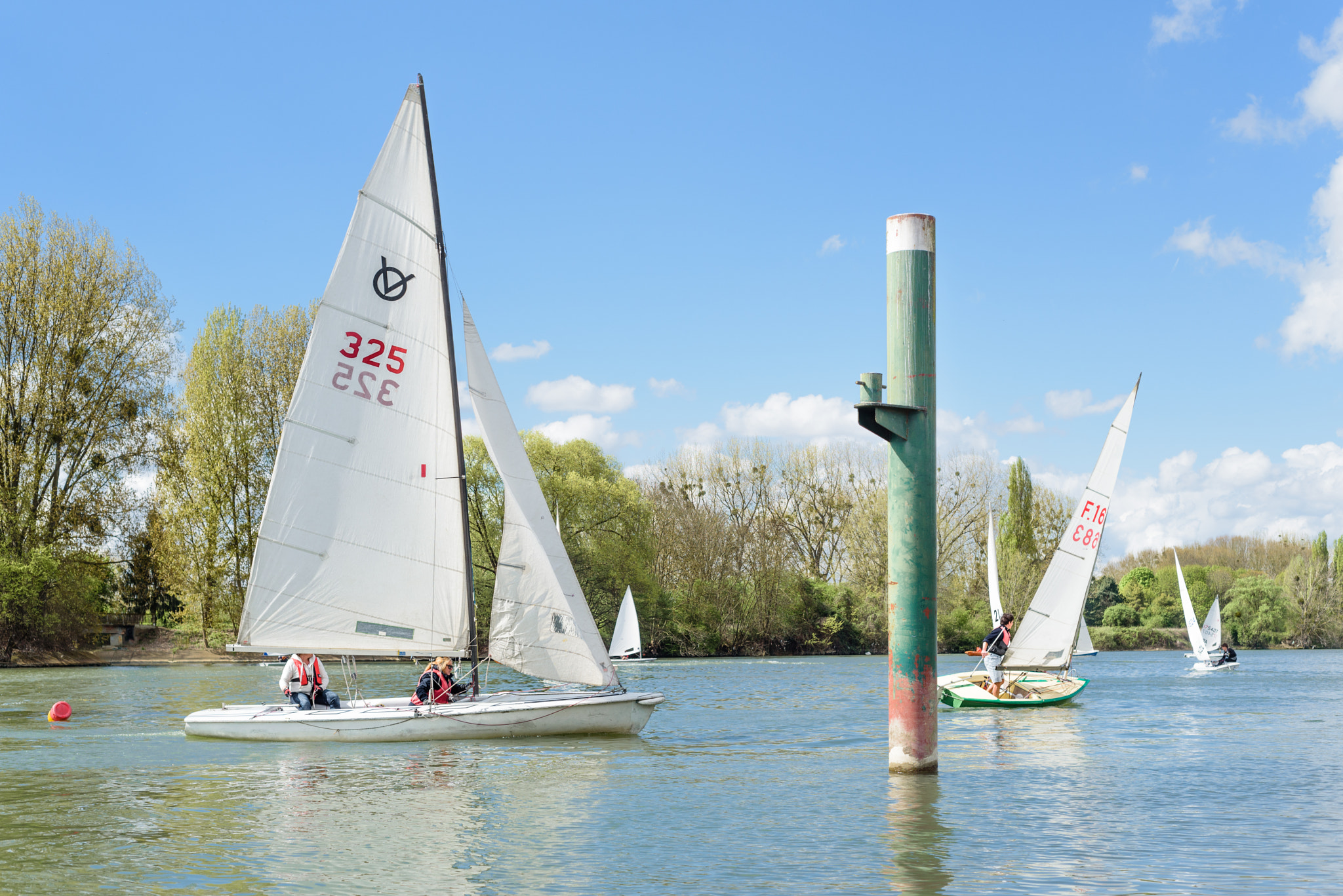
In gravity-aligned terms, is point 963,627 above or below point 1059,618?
below

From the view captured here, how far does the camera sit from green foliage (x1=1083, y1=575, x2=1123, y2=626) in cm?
8766

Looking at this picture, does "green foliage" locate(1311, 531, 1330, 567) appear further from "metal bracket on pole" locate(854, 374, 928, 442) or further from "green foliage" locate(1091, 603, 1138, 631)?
"metal bracket on pole" locate(854, 374, 928, 442)

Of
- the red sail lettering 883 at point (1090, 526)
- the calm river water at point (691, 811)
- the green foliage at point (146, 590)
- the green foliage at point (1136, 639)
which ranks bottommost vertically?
the green foliage at point (1136, 639)

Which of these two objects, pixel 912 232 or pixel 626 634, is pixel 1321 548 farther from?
pixel 912 232

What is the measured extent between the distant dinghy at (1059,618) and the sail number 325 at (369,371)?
1454cm

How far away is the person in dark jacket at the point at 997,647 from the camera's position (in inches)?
1139

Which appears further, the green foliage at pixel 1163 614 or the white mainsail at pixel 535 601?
the green foliage at pixel 1163 614

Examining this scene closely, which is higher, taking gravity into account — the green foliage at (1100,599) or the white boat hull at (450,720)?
the green foliage at (1100,599)

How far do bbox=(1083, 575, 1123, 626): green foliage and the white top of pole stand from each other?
79268 millimetres

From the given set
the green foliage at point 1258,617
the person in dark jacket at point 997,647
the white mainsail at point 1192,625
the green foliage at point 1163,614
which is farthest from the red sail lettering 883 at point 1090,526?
the green foliage at point 1258,617

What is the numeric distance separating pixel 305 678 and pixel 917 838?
42.9ft

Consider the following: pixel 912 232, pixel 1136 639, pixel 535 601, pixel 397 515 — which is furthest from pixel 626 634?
pixel 912 232

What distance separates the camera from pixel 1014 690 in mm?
28266

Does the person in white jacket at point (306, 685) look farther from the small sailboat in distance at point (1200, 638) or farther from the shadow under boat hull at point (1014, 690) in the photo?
the small sailboat in distance at point (1200, 638)
